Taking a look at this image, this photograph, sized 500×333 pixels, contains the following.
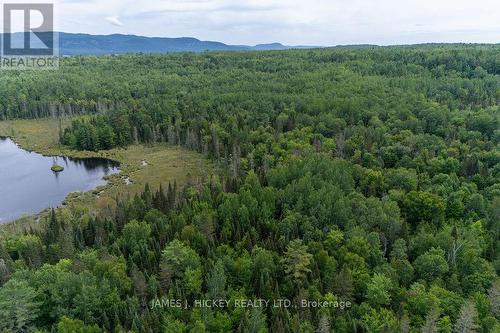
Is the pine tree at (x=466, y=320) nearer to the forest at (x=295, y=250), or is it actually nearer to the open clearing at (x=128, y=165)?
the forest at (x=295, y=250)

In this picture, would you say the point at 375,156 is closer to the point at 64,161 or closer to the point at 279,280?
the point at 279,280

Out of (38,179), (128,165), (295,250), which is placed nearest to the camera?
(295,250)

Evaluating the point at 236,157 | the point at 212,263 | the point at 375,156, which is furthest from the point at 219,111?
the point at 212,263

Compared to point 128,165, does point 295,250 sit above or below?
below

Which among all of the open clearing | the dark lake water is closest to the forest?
the open clearing

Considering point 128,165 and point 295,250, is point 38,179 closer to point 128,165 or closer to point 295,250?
point 128,165

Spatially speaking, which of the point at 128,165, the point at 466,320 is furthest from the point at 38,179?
the point at 466,320

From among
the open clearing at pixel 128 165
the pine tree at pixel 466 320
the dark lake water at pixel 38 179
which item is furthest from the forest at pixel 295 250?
the dark lake water at pixel 38 179

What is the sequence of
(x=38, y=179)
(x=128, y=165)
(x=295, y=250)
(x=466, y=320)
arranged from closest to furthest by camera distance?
(x=466, y=320)
(x=295, y=250)
(x=38, y=179)
(x=128, y=165)
